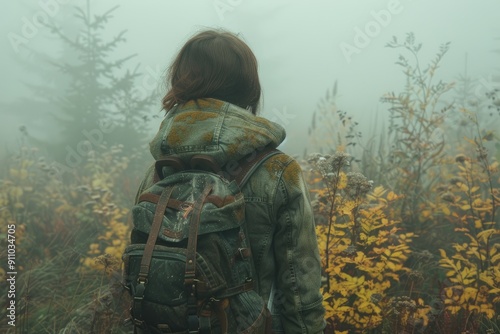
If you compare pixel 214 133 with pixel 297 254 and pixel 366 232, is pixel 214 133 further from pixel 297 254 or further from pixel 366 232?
pixel 366 232

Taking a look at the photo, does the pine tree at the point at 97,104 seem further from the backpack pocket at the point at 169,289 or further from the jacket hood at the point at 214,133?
the backpack pocket at the point at 169,289

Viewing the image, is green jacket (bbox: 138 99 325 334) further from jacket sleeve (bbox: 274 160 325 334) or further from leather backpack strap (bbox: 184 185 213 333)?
leather backpack strap (bbox: 184 185 213 333)

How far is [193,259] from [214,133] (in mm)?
456

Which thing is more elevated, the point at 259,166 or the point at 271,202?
the point at 259,166

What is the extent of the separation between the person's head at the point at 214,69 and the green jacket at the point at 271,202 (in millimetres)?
74

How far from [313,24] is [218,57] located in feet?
42.6

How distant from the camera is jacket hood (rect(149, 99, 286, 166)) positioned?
6.11ft

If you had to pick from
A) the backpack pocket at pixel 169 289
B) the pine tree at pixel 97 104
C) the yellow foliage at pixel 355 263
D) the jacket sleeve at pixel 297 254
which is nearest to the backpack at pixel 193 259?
the backpack pocket at pixel 169 289

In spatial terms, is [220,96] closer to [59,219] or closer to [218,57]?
[218,57]

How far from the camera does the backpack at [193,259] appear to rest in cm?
169

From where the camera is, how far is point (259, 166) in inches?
76.4

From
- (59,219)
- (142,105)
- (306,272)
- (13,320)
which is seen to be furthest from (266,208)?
(142,105)

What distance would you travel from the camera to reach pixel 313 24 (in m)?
14.4

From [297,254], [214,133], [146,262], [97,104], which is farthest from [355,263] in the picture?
[97,104]
